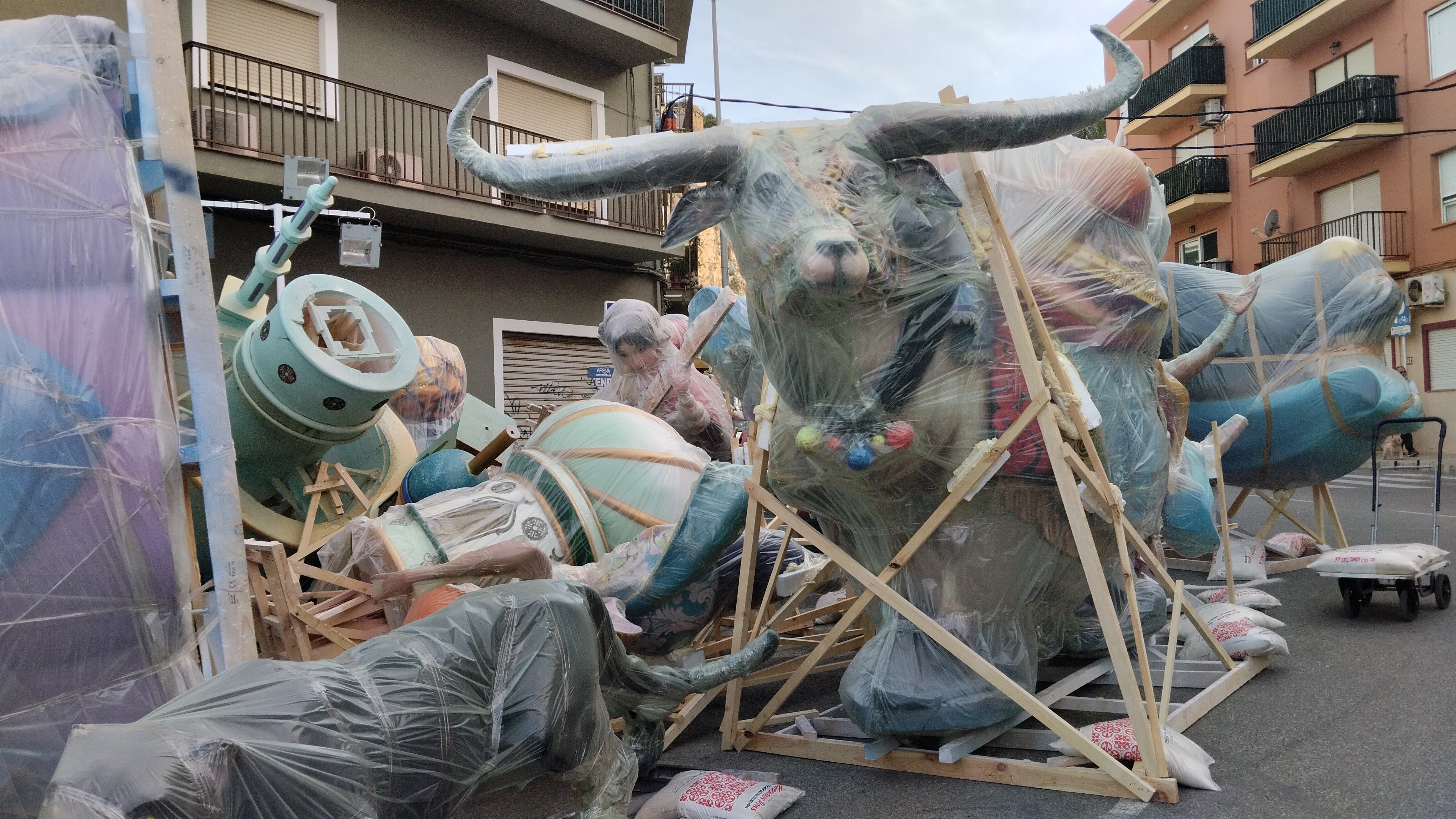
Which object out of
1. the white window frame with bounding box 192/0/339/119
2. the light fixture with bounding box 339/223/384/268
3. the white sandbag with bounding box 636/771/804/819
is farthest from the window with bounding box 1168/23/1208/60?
the white sandbag with bounding box 636/771/804/819

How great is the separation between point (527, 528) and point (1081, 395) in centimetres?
248

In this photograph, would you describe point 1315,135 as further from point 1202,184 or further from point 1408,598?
point 1408,598

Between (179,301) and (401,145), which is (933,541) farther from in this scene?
(401,145)

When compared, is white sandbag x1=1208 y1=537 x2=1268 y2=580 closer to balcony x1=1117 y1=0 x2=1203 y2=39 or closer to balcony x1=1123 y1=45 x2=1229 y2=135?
balcony x1=1123 y1=45 x2=1229 y2=135

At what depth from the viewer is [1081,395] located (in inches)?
156

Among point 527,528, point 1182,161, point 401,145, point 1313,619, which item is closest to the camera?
point 527,528

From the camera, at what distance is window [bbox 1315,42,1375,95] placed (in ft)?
64.8

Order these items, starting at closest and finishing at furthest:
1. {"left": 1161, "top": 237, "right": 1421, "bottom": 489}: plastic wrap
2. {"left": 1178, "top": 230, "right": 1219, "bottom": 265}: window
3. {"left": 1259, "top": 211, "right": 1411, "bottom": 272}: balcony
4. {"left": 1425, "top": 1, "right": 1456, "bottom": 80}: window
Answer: {"left": 1161, "top": 237, "right": 1421, "bottom": 489}: plastic wrap → {"left": 1425, "top": 1, "right": 1456, "bottom": 80}: window → {"left": 1259, "top": 211, "right": 1411, "bottom": 272}: balcony → {"left": 1178, "top": 230, "right": 1219, "bottom": 265}: window

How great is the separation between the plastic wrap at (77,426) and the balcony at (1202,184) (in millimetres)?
23498

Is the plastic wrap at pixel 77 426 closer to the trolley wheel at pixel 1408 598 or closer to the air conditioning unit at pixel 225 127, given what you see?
the trolley wheel at pixel 1408 598

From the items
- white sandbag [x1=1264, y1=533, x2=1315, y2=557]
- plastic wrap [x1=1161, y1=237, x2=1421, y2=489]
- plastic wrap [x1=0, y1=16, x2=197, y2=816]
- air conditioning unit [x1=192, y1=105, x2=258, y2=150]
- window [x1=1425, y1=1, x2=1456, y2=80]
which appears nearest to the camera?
plastic wrap [x1=0, y1=16, x2=197, y2=816]

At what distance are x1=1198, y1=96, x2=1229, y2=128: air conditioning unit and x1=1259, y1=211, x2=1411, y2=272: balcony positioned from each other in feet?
11.6

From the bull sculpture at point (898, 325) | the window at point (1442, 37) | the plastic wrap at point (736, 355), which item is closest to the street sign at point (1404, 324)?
the window at point (1442, 37)

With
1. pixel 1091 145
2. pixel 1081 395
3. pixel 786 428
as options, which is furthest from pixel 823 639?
pixel 1091 145
